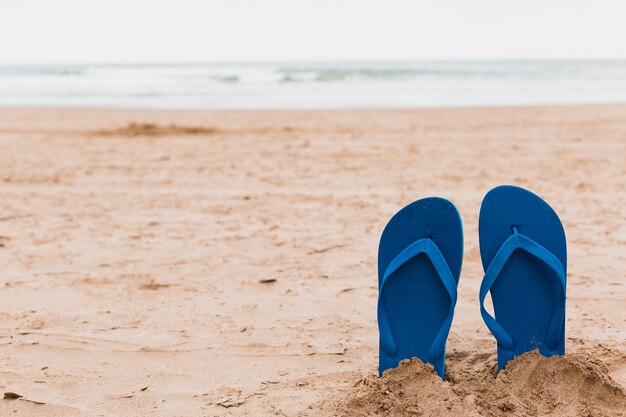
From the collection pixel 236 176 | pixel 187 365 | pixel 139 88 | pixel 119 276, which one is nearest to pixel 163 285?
pixel 119 276

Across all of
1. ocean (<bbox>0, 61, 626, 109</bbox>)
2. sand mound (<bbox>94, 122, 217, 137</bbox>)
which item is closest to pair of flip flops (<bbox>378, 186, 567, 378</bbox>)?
sand mound (<bbox>94, 122, 217, 137</bbox>)

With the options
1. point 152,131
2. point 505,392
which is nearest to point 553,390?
point 505,392

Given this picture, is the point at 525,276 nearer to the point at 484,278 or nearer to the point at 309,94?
the point at 484,278

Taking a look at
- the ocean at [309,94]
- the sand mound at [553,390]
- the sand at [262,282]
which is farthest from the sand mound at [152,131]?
the sand mound at [553,390]

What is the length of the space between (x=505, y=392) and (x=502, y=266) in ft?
1.12

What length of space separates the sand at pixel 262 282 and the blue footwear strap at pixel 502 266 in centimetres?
7

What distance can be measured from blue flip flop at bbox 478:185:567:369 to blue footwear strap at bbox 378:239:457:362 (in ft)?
0.33

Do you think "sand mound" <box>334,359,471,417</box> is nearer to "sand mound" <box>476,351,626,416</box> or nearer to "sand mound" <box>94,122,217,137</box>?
"sand mound" <box>476,351,626,416</box>

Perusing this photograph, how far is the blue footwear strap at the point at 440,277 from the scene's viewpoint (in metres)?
1.57

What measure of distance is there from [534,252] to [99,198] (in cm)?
333

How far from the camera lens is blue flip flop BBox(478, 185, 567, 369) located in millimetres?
1605

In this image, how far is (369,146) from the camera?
6.09 metres

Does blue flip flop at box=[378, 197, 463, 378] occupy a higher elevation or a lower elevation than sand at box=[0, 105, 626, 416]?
higher

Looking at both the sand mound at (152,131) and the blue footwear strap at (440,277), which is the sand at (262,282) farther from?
the sand mound at (152,131)
